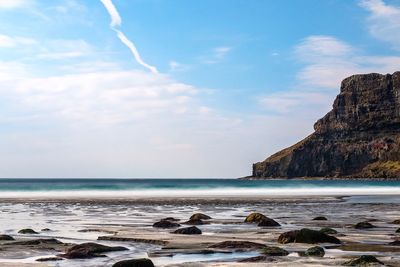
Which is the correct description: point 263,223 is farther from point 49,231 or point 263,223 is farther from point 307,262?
point 307,262

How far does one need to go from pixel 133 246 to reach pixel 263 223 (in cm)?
1300

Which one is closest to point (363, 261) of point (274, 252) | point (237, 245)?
→ point (274, 252)

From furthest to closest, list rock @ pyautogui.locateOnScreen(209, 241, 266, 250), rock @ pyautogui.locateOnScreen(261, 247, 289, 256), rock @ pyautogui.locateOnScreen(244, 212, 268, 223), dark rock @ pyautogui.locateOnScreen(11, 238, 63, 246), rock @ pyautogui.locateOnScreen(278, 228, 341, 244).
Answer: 1. rock @ pyautogui.locateOnScreen(244, 212, 268, 223)
2. rock @ pyautogui.locateOnScreen(278, 228, 341, 244)
3. dark rock @ pyautogui.locateOnScreen(11, 238, 63, 246)
4. rock @ pyautogui.locateOnScreen(209, 241, 266, 250)
5. rock @ pyautogui.locateOnScreen(261, 247, 289, 256)

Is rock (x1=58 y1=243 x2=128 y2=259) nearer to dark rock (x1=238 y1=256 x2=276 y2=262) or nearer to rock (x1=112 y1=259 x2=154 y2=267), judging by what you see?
Result: rock (x1=112 y1=259 x2=154 y2=267)

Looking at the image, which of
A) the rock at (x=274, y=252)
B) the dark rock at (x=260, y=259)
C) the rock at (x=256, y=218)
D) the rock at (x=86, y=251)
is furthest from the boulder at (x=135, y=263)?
the rock at (x=256, y=218)

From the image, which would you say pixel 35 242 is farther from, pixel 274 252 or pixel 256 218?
pixel 256 218

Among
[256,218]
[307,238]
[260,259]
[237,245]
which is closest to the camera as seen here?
[260,259]

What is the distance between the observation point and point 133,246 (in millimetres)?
25625

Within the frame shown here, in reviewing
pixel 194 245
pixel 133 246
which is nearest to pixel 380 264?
pixel 194 245

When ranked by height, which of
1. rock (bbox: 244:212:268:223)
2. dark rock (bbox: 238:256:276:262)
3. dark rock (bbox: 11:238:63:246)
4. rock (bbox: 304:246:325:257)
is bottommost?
dark rock (bbox: 238:256:276:262)

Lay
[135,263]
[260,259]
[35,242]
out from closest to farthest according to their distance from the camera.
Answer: [135,263] → [260,259] → [35,242]

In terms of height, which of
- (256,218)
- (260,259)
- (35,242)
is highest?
(256,218)

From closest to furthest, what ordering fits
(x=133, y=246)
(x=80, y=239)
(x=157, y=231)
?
(x=133, y=246) < (x=80, y=239) < (x=157, y=231)

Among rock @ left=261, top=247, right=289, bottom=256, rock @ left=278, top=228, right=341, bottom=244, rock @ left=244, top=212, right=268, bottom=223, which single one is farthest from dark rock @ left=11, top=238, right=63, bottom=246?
rock @ left=244, top=212, right=268, bottom=223
